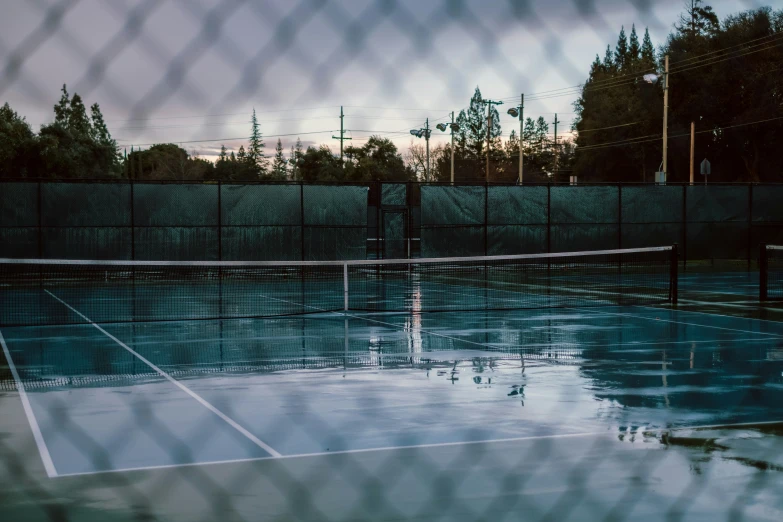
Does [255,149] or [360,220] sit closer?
[255,149]

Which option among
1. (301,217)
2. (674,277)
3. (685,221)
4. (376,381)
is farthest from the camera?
(685,221)

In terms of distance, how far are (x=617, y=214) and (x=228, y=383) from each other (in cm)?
2328

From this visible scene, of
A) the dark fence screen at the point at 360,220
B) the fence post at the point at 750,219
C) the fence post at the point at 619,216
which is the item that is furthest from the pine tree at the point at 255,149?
the fence post at the point at 750,219

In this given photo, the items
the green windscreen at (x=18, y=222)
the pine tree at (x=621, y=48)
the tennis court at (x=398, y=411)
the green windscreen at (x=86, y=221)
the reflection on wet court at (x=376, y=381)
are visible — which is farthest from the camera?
the green windscreen at (x=86, y=221)

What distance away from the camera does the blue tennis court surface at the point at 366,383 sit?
283 inches

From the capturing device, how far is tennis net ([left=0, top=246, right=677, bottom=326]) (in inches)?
727

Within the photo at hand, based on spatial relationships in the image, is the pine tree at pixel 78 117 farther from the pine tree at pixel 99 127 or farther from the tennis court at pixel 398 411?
the tennis court at pixel 398 411

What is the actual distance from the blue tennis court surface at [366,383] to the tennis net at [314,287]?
99.0 inches

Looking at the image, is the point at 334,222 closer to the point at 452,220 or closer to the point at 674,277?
the point at 452,220

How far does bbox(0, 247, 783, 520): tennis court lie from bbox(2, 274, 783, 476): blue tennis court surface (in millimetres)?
35

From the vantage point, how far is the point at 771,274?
29203 millimetres

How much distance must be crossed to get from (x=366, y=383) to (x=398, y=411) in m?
1.64

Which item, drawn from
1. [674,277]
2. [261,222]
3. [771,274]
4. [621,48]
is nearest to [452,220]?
[261,222]

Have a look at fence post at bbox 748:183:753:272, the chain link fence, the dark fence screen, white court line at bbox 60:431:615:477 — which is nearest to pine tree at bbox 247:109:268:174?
the chain link fence
